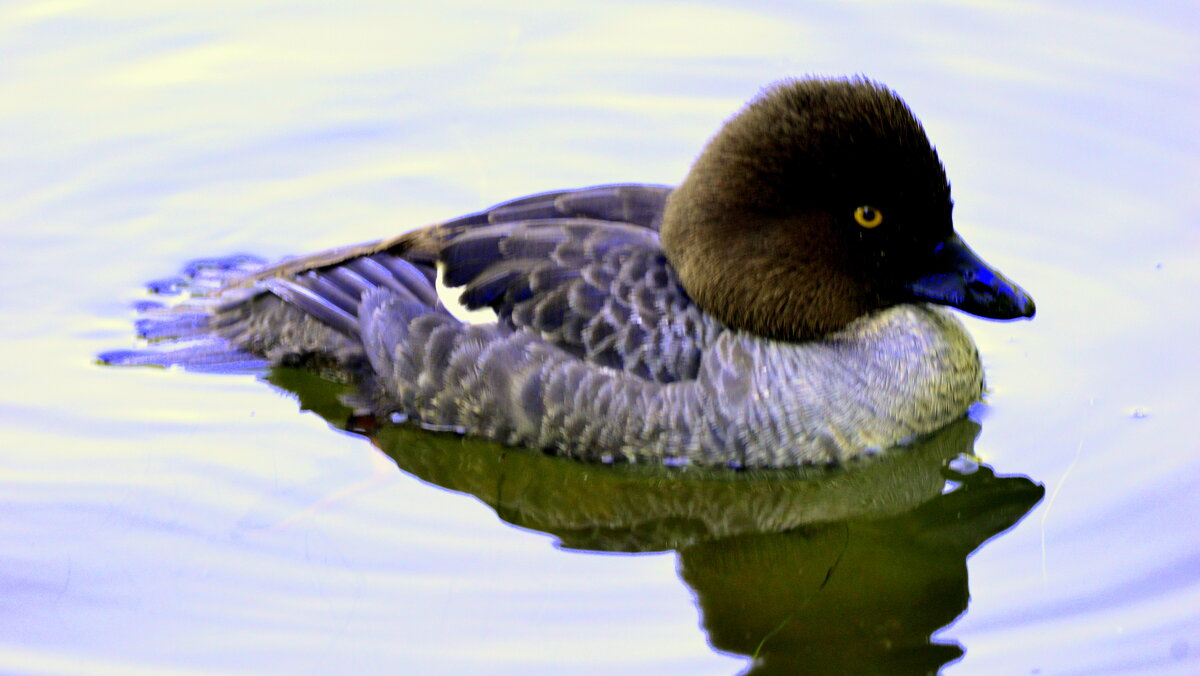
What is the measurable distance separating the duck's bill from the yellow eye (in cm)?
31

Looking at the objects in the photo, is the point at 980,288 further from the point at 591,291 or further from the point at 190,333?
the point at 190,333

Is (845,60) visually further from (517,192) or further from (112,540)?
(112,540)

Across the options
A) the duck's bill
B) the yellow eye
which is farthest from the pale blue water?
the yellow eye

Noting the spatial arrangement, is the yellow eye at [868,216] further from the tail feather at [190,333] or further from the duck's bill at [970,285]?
the tail feather at [190,333]

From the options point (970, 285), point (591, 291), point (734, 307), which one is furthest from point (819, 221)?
point (591, 291)

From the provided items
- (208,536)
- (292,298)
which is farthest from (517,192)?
(208,536)

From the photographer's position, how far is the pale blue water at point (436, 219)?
5543mm

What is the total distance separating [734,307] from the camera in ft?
20.4

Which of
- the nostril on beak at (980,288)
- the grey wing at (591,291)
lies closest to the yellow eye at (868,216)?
the nostril on beak at (980,288)

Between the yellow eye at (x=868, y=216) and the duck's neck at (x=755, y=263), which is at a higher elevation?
the yellow eye at (x=868, y=216)

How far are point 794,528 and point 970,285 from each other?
4.11ft

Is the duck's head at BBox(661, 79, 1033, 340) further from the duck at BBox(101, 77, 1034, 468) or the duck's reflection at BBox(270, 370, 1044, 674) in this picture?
the duck's reflection at BBox(270, 370, 1044, 674)

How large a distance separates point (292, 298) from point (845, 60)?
3906 millimetres

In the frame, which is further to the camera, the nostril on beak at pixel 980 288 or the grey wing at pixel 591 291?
the nostril on beak at pixel 980 288
